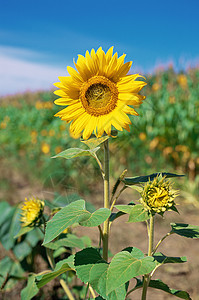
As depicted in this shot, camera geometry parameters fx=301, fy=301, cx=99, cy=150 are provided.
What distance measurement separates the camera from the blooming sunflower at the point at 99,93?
2.37ft

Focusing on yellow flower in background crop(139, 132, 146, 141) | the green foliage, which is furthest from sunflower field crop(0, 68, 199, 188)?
the green foliage

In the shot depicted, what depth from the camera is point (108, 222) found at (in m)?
0.78

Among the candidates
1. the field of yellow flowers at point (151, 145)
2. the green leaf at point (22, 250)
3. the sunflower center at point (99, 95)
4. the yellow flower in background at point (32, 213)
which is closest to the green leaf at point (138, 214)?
the sunflower center at point (99, 95)

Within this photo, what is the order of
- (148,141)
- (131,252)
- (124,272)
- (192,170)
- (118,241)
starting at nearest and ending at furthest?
(124,272), (131,252), (118,241), (192,170), (148,141)

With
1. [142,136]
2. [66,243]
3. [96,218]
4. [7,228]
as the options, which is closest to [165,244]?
[7,228]

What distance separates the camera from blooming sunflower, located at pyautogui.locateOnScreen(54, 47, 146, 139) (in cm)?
72

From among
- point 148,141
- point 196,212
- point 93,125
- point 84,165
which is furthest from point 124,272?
point 148,141

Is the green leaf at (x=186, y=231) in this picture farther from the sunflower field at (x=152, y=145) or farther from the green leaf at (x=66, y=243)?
the sunflower field at (x=152, y=145)

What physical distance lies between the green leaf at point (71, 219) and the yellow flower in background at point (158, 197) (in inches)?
3.5

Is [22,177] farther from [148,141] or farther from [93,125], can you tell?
[93,125]

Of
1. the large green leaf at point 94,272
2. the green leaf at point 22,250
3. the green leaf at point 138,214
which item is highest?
the green leaf at point 138,214

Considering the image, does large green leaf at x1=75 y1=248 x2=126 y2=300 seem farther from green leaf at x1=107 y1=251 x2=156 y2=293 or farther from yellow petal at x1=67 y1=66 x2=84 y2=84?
yellow petal at x1=67 y1=66 x2=84 y2=84

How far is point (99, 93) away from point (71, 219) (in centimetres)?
32

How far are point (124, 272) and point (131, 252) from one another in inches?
4.2
